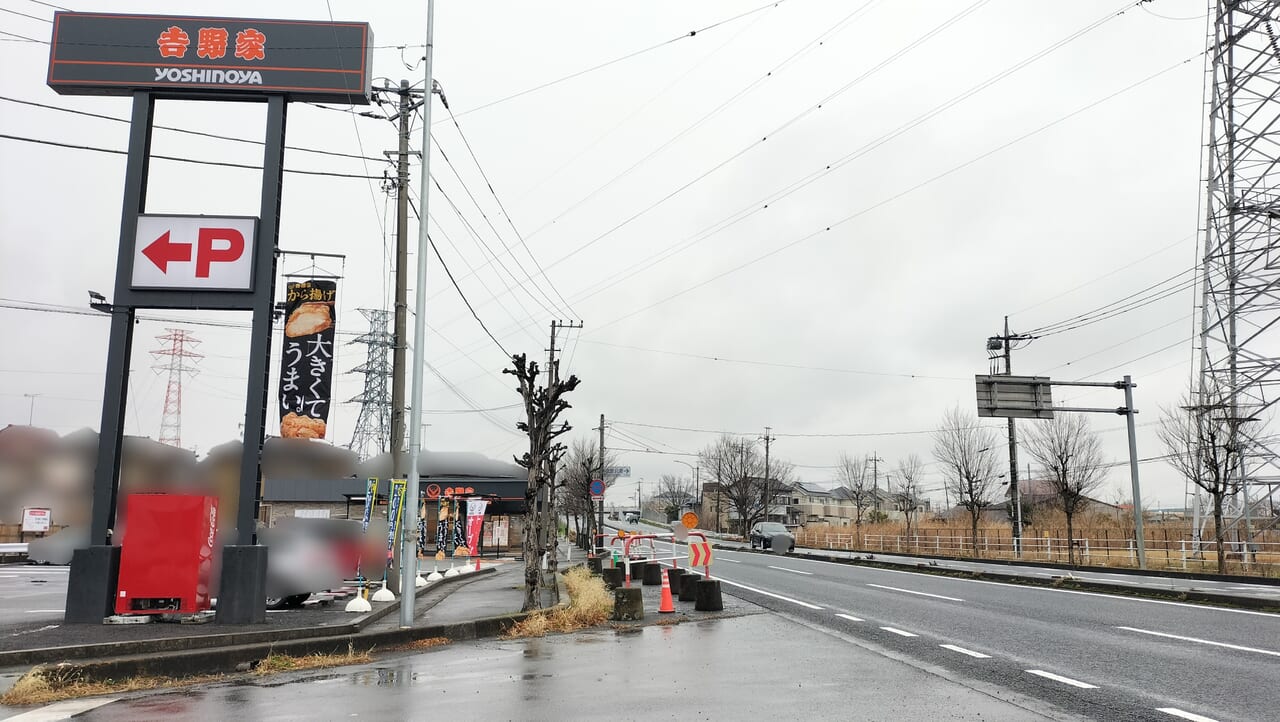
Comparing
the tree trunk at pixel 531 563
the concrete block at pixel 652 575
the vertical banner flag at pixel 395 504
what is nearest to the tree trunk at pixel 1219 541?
the concrete block at pixel 652 575

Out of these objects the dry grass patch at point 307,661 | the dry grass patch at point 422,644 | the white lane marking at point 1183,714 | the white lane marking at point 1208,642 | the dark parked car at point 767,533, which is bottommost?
the dark parked car at point 767,533

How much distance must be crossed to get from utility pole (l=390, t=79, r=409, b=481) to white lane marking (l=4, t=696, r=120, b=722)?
974 centimetres

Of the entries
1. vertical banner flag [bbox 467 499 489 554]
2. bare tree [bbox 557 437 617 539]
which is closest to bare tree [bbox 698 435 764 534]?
bare tree [bbox 557 437 617 539]

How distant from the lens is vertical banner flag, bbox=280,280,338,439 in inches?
591

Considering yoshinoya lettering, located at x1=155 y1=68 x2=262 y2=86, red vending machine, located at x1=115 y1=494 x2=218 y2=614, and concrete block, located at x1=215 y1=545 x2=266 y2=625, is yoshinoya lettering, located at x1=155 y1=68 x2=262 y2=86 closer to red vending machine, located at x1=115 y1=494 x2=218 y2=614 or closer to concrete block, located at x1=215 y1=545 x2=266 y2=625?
red vending machine, located at x1=115 y1=494 x2=218 y2=614

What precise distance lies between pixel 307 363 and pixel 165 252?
9.57 ft

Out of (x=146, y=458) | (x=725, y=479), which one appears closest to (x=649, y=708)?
(x=146, y=458)

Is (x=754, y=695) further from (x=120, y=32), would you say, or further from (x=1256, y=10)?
(x=1256, y=10)

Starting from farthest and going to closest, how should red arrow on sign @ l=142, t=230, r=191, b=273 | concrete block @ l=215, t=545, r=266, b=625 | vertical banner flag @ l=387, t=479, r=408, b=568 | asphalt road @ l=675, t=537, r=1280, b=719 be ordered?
1. vertical banner flag @ l=387, t=479, r=408, b=568
2. red arrow on sign @ l=142, t=230, r=191, b=273
3. concrete block @ l=215, t=545, r=266, b=625
4. asphalt road @ l=675, t=537, r=1280, b=719

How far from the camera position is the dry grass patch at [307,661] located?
9570 mm

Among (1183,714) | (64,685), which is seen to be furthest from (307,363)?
(1183,714)

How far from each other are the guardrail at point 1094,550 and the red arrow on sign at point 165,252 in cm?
2798

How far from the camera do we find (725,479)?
9569 centimetres

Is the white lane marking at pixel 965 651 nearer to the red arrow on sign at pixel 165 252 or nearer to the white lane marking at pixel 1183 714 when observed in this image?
the white lane marking at pixel 1183 714
